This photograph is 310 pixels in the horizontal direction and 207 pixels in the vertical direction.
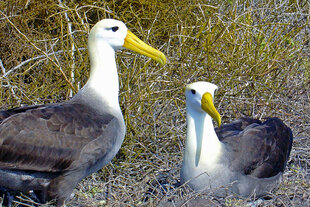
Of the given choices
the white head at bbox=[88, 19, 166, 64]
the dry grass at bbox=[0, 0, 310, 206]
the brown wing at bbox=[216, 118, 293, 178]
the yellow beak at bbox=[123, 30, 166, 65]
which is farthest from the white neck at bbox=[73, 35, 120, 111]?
the brown wing at bbox=[216, 118, 293, 178]

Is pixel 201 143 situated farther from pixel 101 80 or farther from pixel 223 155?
pixel 101 80

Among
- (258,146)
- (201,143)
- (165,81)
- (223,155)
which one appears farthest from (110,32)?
(258,146)

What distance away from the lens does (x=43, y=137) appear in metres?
2.78

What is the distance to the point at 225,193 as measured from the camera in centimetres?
294

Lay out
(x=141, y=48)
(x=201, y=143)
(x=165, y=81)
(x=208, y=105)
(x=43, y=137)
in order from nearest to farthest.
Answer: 1. (x=43, y=137)
2. (x=208, y=105)
3. (x=201, y=143)
4. (x=141, y=48)
5. (x=165, y=81)

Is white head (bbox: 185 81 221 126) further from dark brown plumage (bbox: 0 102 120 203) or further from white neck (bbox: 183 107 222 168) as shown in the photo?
dark brown plumage (bbox: 0 102 120 203)

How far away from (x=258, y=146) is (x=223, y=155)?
1.09 ft

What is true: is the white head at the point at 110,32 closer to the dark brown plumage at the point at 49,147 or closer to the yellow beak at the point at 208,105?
the dark brown plumage at the point at 49,147

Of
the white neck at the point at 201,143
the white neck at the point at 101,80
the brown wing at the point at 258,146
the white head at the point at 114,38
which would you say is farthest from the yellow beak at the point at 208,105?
the white neck at the point at 101,80

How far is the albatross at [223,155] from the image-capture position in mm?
2957

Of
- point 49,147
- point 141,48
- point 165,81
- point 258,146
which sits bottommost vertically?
point 258,146

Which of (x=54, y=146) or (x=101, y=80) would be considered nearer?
(x=54, y=146)

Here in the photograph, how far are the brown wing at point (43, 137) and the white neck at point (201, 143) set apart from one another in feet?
1.86

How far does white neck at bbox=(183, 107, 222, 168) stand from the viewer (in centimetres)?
299
